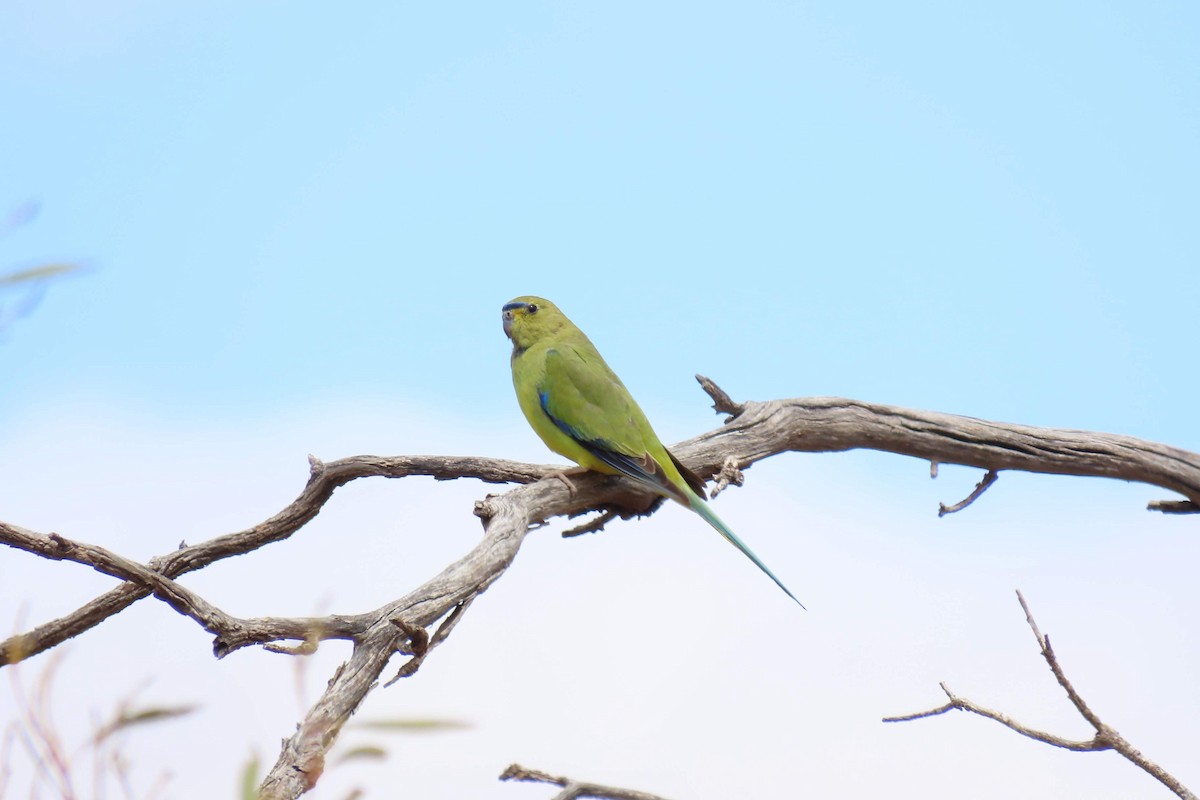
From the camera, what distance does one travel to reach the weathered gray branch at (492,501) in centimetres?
268

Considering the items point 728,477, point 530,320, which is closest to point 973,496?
point 728,477

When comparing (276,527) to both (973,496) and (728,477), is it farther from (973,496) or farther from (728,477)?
(973,496)

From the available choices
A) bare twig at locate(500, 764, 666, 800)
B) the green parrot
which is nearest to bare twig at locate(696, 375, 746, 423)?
the green parrot

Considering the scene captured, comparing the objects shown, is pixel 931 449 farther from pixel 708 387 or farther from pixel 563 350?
pixel 563 350

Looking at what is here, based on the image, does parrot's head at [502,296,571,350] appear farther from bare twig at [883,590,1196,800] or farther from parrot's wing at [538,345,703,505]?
bare twig at [883,590,1196,800]

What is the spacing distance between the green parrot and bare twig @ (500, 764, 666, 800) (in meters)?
1.20

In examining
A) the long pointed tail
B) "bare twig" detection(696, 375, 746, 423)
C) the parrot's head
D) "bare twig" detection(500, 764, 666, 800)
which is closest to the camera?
"bare twig" detection(500, 764, 666, 800)

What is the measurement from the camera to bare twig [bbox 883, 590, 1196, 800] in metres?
3.39

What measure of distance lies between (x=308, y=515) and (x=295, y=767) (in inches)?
86.1

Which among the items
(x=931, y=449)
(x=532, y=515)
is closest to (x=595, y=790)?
(x=532, y=515)

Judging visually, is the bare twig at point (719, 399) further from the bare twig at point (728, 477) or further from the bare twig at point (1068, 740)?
the bare twig at point (1068, 740)

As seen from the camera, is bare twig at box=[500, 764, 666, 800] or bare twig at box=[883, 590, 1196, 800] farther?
bare twig at box=[883, 590, 1196, 800]

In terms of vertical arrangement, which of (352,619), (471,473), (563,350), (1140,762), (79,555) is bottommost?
(1140,762)

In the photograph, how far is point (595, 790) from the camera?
294 cm
